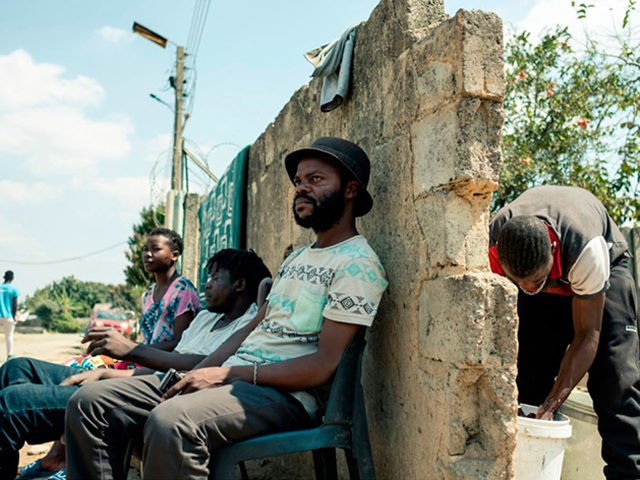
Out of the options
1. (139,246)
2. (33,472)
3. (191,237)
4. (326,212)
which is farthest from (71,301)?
(326,212)

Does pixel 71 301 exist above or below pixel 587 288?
below

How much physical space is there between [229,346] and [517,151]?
5877 mm

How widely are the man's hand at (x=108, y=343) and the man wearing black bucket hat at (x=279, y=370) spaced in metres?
0.41

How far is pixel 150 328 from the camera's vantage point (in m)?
4.29

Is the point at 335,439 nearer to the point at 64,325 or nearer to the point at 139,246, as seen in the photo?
the point at 139,246

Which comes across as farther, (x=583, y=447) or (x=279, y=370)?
(x=583, y=447)

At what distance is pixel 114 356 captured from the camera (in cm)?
277

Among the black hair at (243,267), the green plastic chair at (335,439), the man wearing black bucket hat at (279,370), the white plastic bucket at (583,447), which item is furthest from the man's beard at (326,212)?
the white plastic bucket at (583,447)

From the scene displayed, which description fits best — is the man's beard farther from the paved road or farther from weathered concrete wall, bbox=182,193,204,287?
the paved road

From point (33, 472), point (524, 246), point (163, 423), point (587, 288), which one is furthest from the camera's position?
point (33, 472)

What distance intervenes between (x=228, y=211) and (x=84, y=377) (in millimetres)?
3215

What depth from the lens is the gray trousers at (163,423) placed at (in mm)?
1887

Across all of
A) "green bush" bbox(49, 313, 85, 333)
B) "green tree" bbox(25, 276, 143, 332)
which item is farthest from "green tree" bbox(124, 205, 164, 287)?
"green bush" bbox(49, 313, 85, 333)

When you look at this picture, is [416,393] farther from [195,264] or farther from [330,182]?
[195,264]
